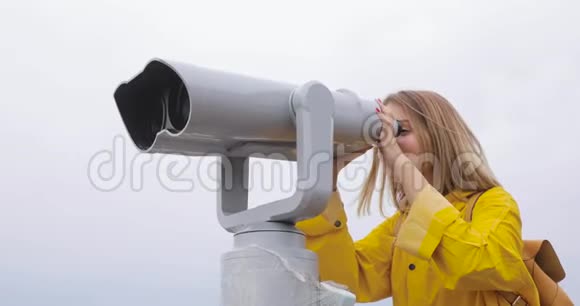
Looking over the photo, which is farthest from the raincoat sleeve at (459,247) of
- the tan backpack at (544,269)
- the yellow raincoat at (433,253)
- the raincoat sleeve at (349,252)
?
the raincoat sleeve at (349,252)

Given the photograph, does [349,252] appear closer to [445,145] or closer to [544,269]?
[445,145]

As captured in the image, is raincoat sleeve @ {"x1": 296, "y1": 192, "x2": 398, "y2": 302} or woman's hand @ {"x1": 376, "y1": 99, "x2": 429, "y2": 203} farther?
raincoat sleeve @ {"x1": 296, "y1": 192, "x2": 398, "y2": 302}

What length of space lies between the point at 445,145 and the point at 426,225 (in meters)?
0.44

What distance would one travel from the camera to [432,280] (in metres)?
1.76

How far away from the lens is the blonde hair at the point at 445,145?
1794mm

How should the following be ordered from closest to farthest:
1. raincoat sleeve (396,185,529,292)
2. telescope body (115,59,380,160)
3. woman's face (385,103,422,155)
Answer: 1. telescope body (115,59,380,160)
2. raincoat sleeve (396,185,529,292)
3. woman's face (385,103,422,155)

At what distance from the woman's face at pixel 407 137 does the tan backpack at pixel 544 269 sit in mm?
204

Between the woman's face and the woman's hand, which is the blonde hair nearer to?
the woman's face

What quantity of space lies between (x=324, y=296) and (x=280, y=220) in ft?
0.51

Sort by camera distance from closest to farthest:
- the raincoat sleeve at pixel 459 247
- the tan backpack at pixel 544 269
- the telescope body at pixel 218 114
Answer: the telescope body at pixel 218 114 → the raincoat sleeve at pixel 459 247 → the tan backpack at pixel 544 269

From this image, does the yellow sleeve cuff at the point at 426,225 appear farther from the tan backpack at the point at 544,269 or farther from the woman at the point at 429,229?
the tan backpack at the point at 544,269

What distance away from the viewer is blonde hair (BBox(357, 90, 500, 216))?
1.79m

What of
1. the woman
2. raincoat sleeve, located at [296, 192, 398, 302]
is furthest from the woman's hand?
raincoat sleeve, located at [296, 192, 398, 302]

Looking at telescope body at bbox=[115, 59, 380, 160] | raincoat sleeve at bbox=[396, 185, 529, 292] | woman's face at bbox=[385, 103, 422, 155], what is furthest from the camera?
woman's face at bbox=[385, 103, 422, 155]
